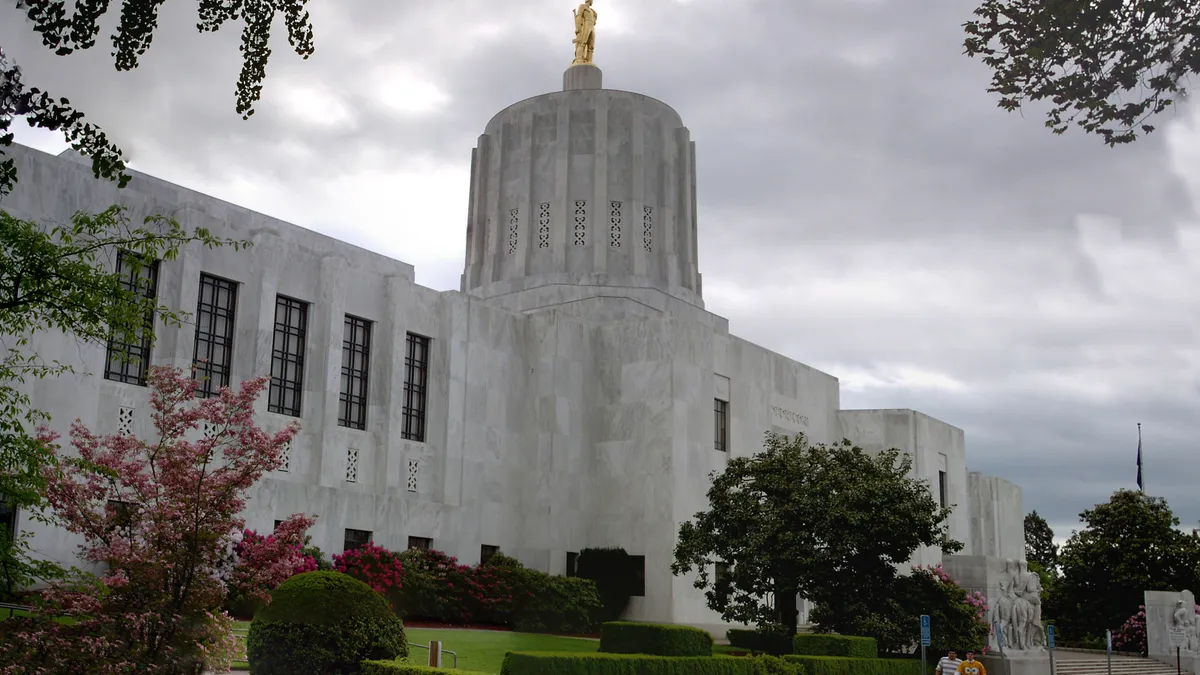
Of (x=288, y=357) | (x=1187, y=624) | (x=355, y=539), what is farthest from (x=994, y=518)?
(x=288, y=357)

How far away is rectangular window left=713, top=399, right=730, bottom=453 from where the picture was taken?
38781 mm

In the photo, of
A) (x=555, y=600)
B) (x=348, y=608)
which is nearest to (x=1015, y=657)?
(x=555, y=600)

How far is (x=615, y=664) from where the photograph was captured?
17.8m

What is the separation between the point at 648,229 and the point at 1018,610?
19.4 metres

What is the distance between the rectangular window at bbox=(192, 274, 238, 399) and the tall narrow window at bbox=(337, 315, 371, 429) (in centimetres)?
355

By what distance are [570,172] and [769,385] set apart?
438 inches

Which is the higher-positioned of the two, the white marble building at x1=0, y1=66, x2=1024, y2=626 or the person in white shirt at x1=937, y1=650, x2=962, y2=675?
the white marble building at x1=0, y1=66, x2=1024, y2=626

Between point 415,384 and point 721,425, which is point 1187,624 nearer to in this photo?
point 721,425

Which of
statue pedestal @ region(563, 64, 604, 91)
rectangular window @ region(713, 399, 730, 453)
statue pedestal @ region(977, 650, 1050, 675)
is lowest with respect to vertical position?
statue pedestal @ region(977, 650, 1050, 675)

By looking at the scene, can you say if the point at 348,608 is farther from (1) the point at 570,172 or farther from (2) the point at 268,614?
(1) the point at 570,172

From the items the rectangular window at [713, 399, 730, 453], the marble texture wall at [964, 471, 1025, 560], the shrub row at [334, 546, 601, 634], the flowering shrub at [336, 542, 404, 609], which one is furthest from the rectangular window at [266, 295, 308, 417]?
the marble texture wall at [964, 471, 1025, 560]

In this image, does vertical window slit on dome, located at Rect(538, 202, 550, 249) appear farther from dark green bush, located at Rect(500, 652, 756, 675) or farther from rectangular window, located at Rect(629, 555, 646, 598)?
dark green bush, located at Rect(500, 652, 756, 675)

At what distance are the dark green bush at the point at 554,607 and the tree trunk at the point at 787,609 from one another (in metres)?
6.26

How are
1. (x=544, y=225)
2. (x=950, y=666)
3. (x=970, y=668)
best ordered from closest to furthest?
(x=970, y=668) < (x=950, y=666) < (x=544, y=225)
